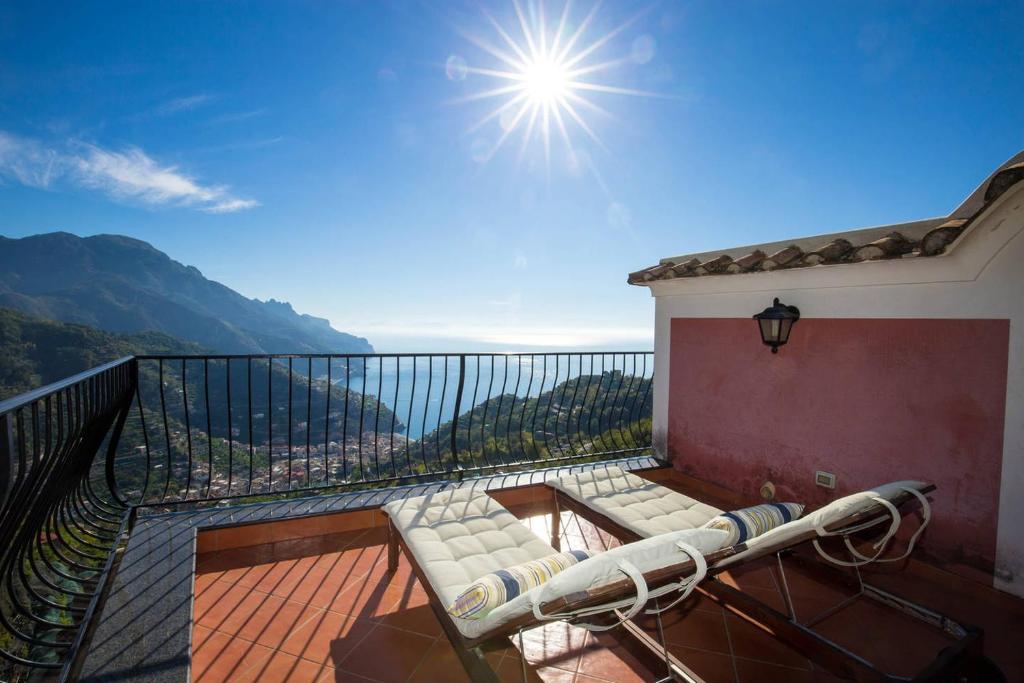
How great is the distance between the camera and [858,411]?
3018 mm

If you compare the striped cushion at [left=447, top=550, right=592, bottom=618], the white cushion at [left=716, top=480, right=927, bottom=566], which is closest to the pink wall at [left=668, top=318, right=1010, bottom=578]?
the white cushion at [left=716, top=480, right=927, bottom=566]

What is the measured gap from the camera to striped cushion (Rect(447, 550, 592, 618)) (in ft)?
4.62

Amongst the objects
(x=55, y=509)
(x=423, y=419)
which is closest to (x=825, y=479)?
(x=423, y=419)

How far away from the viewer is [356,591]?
2.51m

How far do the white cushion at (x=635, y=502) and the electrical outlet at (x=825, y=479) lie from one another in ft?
3.79

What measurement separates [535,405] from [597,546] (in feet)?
5.76

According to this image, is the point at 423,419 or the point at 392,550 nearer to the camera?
the point at 392,550

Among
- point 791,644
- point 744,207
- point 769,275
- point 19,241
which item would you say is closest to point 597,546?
point 791,644

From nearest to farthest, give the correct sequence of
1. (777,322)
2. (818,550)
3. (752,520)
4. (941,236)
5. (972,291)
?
(752,520) → (818,550) → (941,236) → (972,291) → (777,322)

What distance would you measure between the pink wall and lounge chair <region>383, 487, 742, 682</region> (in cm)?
178

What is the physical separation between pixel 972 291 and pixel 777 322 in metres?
1.03

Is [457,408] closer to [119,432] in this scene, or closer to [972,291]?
[119,432]

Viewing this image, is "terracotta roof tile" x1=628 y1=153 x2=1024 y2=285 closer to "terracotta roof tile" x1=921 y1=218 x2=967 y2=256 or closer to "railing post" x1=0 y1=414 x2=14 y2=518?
"terracotta roof tile" x1=921 y1=218 x2=967 y2=256

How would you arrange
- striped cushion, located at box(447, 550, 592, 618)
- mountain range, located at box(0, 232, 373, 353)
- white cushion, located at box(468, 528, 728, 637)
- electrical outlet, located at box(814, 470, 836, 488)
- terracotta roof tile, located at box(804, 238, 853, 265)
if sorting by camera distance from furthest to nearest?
mountain range, located at box(0, 232, 373, 353) < electrical outlet, located at box(814, 470, 836, 488) < terracotta roof tile, located at box(804, 238, 853, 265) < striped cushion, located at box(447, 550, 592, 618) < white cushion, located at box(468, 528, 728, 637)
